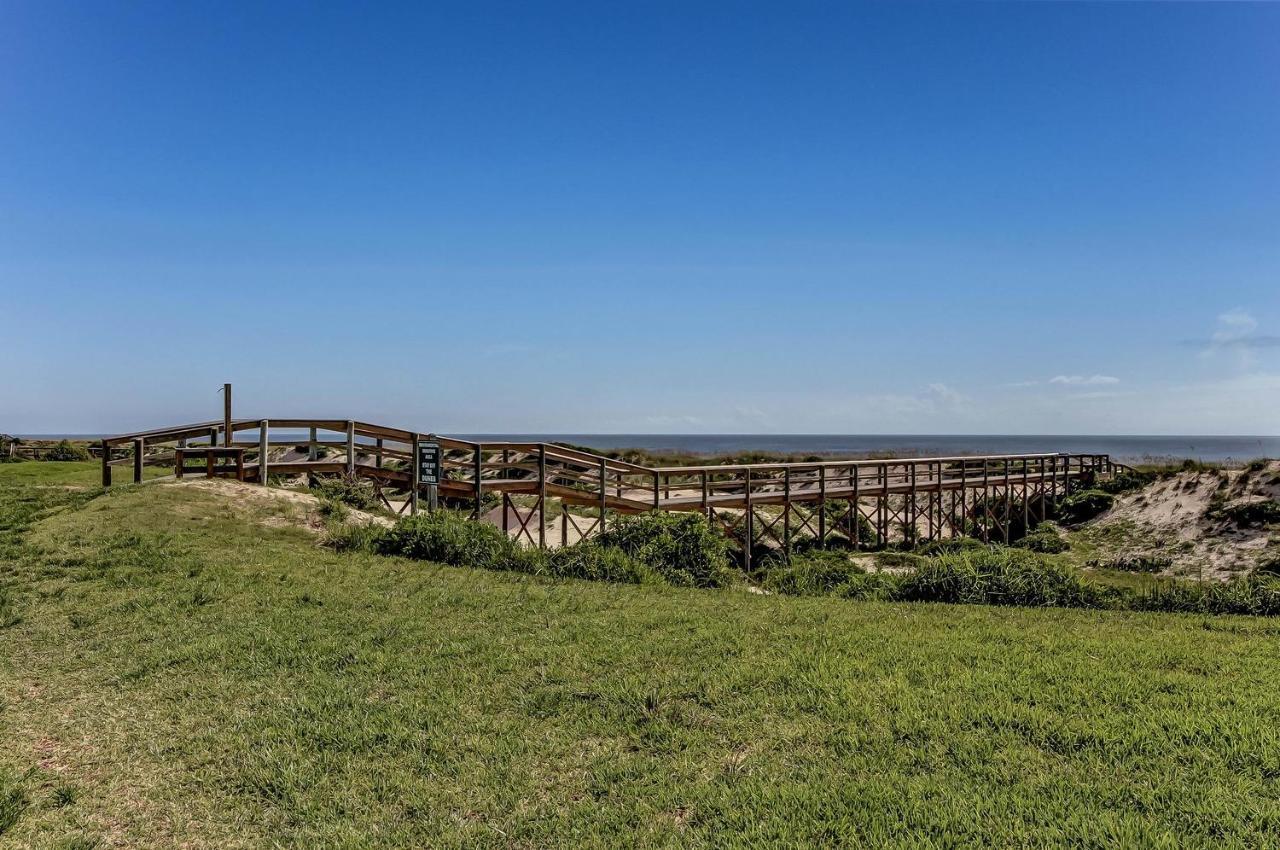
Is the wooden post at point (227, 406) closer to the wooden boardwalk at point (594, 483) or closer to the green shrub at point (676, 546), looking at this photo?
the wooden boardwalk at point (594, 483)

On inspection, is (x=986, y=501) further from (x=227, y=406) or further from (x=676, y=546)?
(x=227, y=406)

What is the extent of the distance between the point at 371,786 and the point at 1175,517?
968 inches

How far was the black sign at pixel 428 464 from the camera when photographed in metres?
13.1

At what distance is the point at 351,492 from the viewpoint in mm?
14867

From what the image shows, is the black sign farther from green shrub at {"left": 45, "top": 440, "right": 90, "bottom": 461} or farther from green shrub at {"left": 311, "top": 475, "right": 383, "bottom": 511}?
green shrub at {"left": 45, "top": 440, "right": 90, "bottom": 461}

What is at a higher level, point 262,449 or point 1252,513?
point 262,449

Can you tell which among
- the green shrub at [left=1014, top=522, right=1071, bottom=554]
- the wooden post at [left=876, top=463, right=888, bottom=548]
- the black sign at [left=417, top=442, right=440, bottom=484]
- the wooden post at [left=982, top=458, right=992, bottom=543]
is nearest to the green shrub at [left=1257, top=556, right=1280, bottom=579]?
the green shrub at [left=1014, top=522, right=1071, bottom=554]

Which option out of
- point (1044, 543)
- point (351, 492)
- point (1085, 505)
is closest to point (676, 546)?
point (351, 492)

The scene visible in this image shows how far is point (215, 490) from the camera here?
13.1m

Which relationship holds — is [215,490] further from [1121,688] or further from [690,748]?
[1121,688]

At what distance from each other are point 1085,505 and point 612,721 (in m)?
28.0

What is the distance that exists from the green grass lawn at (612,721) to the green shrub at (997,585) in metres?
0.78

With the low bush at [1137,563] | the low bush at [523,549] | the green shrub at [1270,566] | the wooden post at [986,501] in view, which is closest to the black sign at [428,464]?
the low bush at [523,549]

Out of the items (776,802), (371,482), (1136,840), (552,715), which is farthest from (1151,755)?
(371,482)
